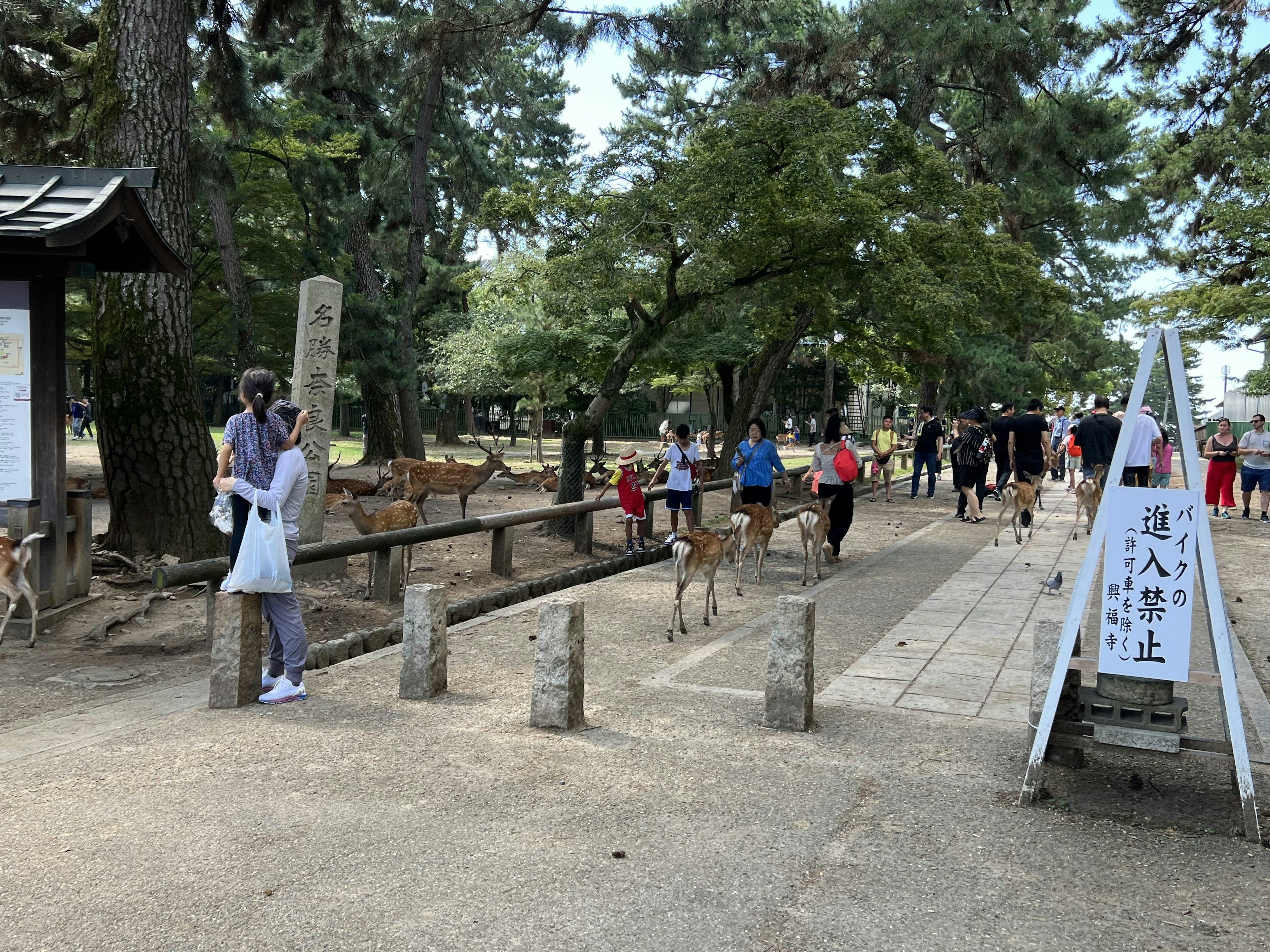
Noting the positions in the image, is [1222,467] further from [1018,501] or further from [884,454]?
[1018,501]

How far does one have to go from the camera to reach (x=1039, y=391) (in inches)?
1406

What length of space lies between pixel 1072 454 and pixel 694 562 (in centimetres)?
1533

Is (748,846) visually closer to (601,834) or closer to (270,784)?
(601,834)

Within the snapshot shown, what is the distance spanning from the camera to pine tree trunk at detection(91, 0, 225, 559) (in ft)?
33.3

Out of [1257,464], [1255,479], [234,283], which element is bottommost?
[1255,479]

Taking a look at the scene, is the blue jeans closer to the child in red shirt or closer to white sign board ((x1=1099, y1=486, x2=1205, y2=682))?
the child in red shirt

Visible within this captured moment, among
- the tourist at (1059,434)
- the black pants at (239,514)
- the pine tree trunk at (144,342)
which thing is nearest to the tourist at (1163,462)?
the tourist at (1059,434)

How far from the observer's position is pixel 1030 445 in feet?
48.7

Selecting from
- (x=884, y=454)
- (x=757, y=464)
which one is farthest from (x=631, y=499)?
(x=884, y=454)

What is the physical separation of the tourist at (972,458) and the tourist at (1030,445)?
1.81 feet

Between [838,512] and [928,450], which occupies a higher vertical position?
[928,450]

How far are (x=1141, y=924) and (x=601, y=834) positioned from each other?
1.92 metres

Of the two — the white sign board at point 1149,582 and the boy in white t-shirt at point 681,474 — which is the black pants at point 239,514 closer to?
the white sign board at point 1149,582

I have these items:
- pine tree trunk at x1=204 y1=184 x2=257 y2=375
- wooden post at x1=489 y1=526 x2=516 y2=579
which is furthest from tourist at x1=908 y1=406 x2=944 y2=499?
pine tree trunk at x1=204 y1=184 x2=257 y2=375
